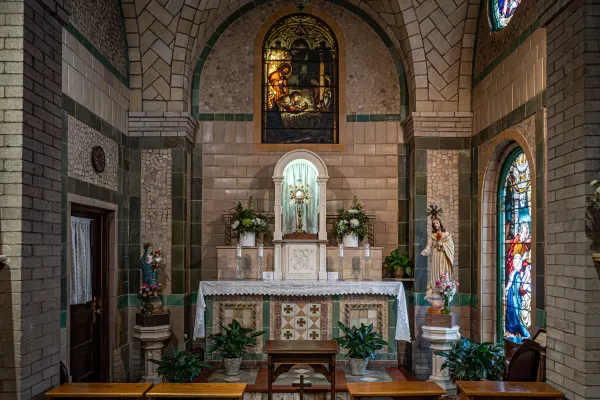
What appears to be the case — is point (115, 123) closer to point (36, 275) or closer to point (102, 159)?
point (102, 159)

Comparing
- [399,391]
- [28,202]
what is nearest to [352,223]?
[399,391]

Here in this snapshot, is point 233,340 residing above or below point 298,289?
below

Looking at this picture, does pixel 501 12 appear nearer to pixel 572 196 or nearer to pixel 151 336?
pixel 572 196

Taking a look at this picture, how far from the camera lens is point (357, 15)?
36.6ft

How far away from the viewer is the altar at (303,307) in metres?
9.72

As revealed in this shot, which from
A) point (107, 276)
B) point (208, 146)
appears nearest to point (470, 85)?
point (208, 146)

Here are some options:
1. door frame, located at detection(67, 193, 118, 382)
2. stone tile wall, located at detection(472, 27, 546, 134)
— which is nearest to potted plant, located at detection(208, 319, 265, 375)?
door frame, located at detection(67, 193, 118, 382)

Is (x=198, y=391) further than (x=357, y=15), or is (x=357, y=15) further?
(x=357, y=15)

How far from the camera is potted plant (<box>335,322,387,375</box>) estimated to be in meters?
9.16

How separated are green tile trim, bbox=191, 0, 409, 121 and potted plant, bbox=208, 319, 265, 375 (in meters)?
3.82

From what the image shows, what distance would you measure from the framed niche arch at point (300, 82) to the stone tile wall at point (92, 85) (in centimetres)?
248

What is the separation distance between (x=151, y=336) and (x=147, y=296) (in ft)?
1.89

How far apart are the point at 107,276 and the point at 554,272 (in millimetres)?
6069

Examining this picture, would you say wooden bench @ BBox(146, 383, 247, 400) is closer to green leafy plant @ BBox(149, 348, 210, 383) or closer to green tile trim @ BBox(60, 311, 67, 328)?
green tile trim @ BBox(60, 311, 67, 328)
